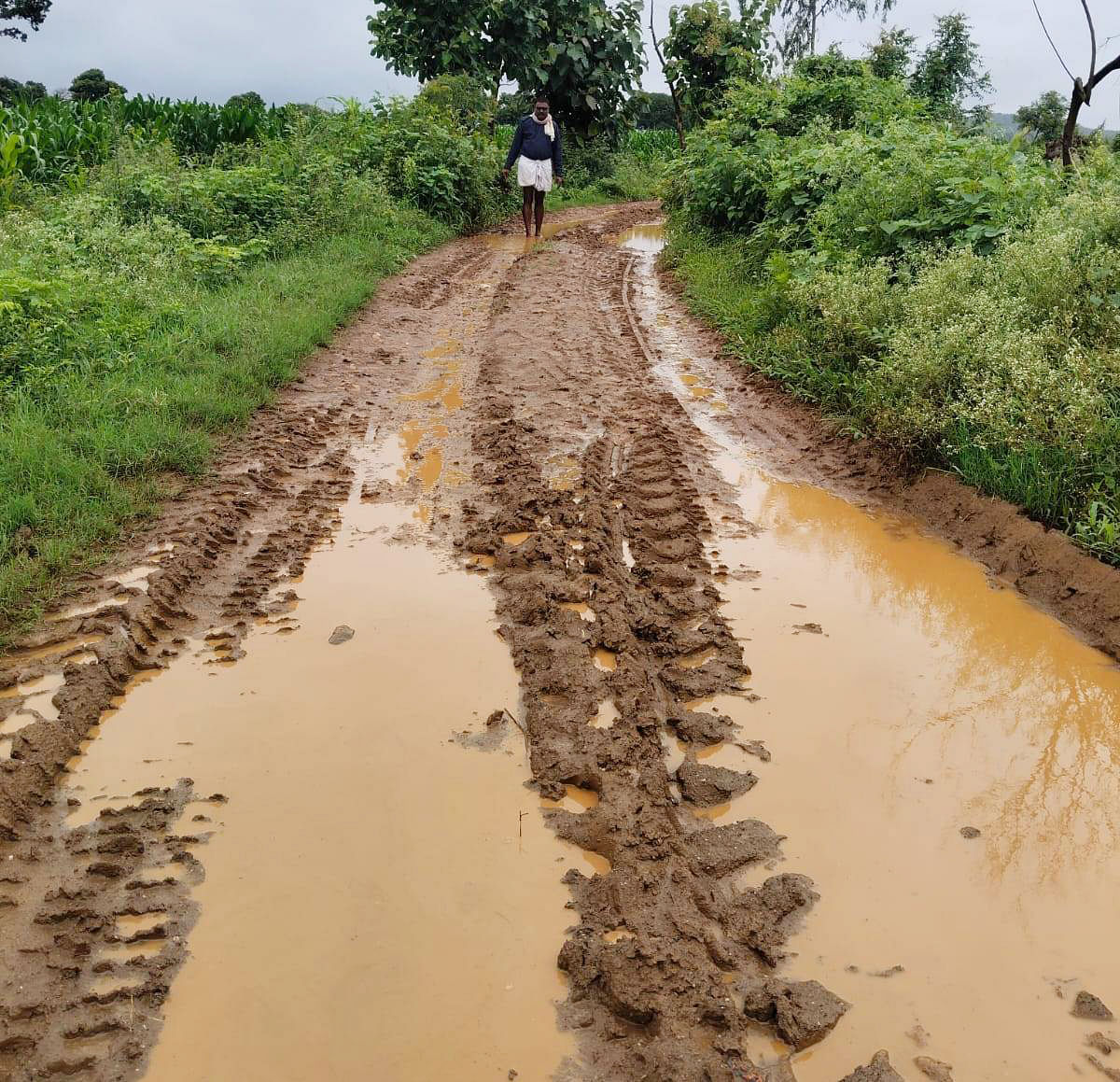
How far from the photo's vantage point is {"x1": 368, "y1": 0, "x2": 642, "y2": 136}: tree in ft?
63.6

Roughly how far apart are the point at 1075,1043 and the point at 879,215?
7052mm

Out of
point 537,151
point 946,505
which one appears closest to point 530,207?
point 537,151

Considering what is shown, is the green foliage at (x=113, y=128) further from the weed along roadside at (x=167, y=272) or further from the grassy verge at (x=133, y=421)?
the grassy verge at (x=133, y=421)

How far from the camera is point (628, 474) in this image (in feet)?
18.4


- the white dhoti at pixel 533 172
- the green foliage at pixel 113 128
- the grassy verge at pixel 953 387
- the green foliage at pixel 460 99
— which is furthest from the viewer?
the green foliage at pixel 460 99

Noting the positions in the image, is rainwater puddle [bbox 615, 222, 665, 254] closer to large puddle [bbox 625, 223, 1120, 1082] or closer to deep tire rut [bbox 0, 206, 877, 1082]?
deep tire rut [bbox 0, 206, 877, 1082]

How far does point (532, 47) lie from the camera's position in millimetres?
20109

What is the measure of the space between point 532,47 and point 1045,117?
42.8 ft

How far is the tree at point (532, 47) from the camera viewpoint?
19391 millimetres

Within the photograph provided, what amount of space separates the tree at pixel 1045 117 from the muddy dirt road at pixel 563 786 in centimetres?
2220

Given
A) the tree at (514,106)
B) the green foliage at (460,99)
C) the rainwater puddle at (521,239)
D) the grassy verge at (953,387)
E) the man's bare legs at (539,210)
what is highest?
the tree at (514,106)

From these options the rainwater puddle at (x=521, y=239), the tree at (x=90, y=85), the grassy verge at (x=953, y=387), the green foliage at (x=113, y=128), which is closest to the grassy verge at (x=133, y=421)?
the grassy verge at (x=953, y=387)

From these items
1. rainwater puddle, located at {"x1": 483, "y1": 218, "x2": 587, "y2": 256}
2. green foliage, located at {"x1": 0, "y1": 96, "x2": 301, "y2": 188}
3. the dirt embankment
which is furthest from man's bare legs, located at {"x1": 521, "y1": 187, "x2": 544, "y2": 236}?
the dirt embankment

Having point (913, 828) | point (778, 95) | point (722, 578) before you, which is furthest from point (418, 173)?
point (913, 828)
